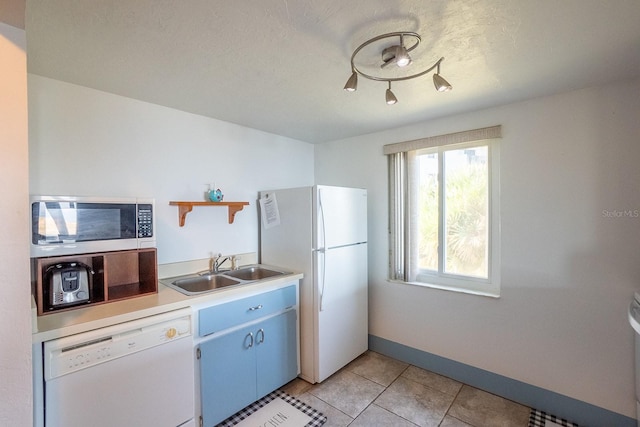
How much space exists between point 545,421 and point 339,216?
2.02 metres

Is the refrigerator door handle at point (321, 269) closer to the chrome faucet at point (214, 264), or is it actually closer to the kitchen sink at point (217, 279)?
the kitchen sink at point (217, 279)

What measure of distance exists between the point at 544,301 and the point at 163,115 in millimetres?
3105

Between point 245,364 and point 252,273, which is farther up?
point 252,273

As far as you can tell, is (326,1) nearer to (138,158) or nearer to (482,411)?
(138,158)

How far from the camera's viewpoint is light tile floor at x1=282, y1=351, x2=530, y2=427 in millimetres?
1979

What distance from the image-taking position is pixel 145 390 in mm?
1547

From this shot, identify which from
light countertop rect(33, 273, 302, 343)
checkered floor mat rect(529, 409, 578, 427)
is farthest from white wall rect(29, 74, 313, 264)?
checkered floor mat rect(529, 409, 578, 427)

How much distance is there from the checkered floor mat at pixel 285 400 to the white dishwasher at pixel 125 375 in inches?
13.6

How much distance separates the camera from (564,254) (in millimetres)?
1977

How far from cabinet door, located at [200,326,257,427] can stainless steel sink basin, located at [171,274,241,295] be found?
425 millimetres

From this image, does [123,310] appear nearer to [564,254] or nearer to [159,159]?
[159,159]

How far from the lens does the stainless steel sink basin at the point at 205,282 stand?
222 centimetres

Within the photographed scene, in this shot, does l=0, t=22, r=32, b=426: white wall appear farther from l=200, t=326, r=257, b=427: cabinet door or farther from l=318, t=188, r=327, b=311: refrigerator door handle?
l=318, t=188, r=327, b=311: refrigerator door handle

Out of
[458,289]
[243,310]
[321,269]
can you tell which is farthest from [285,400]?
[458,289]
